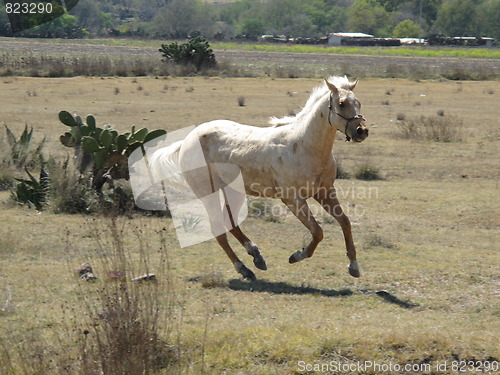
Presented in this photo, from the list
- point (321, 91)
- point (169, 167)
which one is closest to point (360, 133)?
point (321, 91)

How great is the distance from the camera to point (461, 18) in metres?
132

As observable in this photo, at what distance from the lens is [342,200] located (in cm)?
1438

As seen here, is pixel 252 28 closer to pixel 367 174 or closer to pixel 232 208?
pixel 367 174

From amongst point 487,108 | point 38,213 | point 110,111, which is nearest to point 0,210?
point 38,213

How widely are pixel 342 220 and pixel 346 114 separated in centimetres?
132

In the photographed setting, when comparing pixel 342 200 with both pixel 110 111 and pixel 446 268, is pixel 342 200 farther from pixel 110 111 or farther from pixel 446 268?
pixel 110 111

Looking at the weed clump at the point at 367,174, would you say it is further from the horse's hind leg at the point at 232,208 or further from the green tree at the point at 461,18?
the green tree at the point at 461,18

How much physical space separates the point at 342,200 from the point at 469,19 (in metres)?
126

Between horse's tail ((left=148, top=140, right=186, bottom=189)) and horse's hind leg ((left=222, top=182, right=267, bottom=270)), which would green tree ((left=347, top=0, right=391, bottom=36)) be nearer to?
horse's tail ((left=148, top=140, right=186, bottom=189))

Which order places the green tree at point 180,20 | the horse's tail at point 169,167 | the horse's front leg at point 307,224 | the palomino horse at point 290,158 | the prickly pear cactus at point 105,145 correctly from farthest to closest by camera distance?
the green tree at point 180,20 → the prickly pear cactus at point 105,145 → the horse's tail at point 169,167 → the horse's front leg at point 307,224 → the palomino horse at point 290,158

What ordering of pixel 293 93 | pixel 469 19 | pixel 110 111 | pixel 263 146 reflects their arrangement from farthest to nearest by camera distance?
pixel 469 19
pixel 293 93
pixel 110 111
pixel 263 146

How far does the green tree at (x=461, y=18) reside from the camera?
430 feet

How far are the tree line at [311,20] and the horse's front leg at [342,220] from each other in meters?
94.7

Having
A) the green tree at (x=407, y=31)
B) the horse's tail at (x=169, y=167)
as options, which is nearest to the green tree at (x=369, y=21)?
the green tree at (x=407, y=31)
